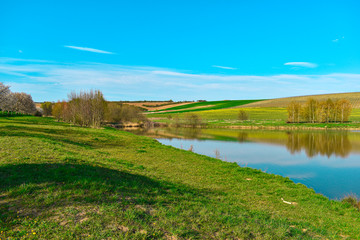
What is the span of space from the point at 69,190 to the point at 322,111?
249 feet

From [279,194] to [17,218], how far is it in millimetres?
10092

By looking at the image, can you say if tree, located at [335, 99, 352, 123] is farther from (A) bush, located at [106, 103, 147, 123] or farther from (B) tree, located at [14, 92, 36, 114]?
(B) tree, located at [14, 92, 36, 114]

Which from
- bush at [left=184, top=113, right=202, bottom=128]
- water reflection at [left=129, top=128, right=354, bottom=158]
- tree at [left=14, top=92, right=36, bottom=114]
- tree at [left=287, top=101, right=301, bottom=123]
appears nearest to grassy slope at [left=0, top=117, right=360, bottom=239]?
water reflection at [left=129, top=128, right=354, bottom=158]

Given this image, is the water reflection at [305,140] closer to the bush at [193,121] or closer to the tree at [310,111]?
the bush at [193,121]

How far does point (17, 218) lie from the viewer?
5.45m

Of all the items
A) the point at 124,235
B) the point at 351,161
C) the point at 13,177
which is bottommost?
the point at 351,161

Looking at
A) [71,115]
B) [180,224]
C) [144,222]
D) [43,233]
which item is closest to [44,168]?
[43,233]

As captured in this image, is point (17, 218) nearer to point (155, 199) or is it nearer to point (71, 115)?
point (155, 199)

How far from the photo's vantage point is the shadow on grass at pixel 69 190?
6129 millimetres

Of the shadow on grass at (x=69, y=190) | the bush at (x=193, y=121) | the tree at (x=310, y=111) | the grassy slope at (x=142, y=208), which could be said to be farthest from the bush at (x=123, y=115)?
the shadow on grass at (x=69, y=190)

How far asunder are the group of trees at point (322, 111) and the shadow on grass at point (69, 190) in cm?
7016

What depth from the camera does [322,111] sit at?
66.8m

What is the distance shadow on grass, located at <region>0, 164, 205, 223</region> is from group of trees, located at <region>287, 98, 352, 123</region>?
70.2 metres

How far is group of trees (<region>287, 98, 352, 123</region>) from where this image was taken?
66000 millimetres
